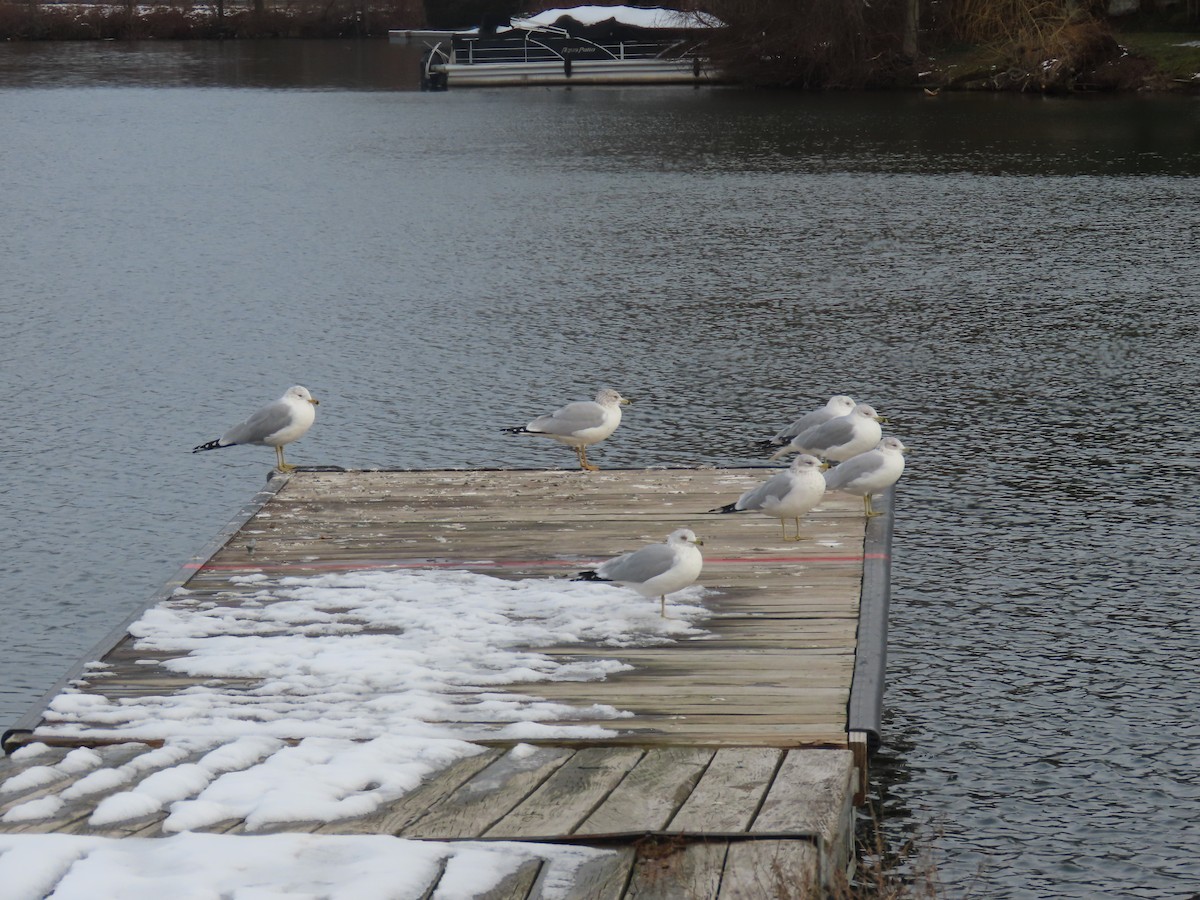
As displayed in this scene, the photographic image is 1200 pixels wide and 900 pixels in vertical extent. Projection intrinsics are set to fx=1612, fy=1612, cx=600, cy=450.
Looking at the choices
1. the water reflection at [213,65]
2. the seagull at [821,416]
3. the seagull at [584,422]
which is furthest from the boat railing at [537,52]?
the seagull at [821,416]

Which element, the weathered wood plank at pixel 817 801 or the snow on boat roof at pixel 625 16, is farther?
the snow on boat roof at pixel 625 16

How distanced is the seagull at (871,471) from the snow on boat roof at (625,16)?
52.4 metres

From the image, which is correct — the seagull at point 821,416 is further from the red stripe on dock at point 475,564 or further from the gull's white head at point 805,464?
the red stripe on dock at point 475,564

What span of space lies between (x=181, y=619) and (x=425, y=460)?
5.39 meters

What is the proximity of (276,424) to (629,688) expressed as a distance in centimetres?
547

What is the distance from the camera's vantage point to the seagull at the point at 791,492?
385 inches

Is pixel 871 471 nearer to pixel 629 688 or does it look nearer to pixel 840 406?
pixel 840 406

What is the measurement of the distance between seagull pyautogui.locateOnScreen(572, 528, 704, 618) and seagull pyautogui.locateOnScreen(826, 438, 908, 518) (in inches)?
80.3

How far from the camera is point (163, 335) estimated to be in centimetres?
2000

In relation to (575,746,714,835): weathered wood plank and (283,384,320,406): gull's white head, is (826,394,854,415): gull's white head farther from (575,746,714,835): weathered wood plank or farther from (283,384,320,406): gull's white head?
(575,746,714,835): weathered wood plank

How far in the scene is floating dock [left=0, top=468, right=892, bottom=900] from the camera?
19.5ft

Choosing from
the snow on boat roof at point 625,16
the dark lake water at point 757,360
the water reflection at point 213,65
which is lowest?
the dark lake water at point 757,360

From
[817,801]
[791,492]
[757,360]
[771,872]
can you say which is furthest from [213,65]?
[771,872]

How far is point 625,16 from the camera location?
6438cm
